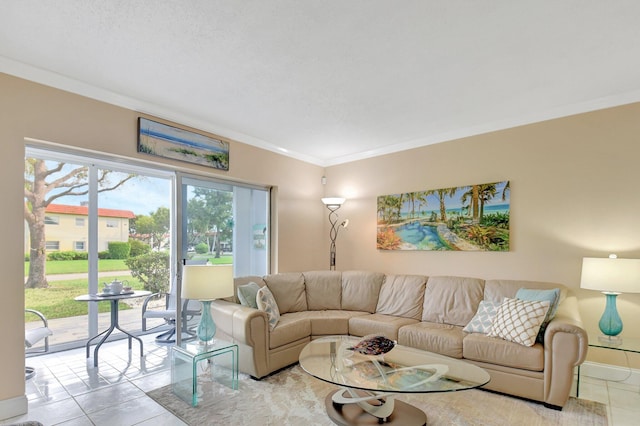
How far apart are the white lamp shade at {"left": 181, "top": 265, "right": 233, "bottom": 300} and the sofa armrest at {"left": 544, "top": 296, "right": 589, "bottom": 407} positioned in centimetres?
265

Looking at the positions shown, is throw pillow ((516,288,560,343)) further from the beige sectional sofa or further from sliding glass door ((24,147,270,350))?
sliding glass door ((24,147,270,350))

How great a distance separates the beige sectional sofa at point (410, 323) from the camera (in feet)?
8.41

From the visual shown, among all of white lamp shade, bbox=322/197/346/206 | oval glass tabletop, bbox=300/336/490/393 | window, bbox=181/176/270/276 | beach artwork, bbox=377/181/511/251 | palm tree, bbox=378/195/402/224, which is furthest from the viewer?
white lamp shade, bbox=322/197/346/206

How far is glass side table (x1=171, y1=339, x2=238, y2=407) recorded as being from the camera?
267cm

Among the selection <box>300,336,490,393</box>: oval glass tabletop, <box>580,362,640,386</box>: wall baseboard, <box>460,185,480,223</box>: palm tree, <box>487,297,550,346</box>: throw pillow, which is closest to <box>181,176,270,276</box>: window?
<box>300,336,490,393</box>: oval glass tabletop

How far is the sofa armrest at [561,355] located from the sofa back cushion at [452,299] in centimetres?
89

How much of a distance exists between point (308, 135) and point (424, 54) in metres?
2.07

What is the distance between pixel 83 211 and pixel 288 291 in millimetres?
2596

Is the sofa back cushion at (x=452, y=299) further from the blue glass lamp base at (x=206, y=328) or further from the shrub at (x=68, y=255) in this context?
the shrub at (x=68, y=255)

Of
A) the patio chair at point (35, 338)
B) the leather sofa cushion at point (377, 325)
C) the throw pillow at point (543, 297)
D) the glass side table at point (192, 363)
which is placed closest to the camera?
the glass side table at point (192, 363)

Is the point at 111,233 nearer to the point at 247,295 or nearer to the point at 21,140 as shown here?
the point at 21,140

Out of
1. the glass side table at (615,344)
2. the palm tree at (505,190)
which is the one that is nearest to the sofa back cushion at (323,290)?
the palm tree at (505,190)

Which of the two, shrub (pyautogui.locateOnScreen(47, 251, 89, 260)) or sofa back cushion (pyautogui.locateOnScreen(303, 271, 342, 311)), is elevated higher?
shrub (pyautogui.locateOnScreen(47, 251, 89, 260))

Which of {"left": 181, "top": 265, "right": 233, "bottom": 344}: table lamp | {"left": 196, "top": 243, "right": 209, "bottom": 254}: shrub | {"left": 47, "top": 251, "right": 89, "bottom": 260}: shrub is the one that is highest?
{"left": 196, "top": 243, "right": 209, "bottom": 254}: shrub
